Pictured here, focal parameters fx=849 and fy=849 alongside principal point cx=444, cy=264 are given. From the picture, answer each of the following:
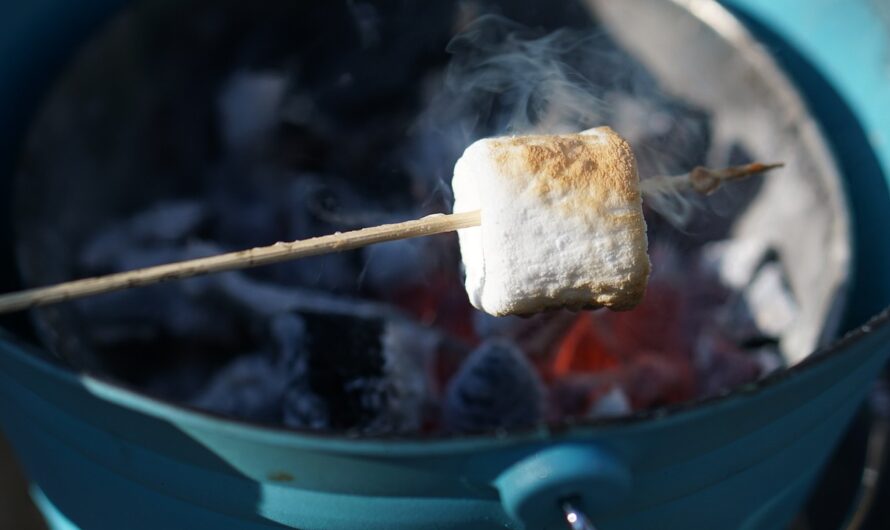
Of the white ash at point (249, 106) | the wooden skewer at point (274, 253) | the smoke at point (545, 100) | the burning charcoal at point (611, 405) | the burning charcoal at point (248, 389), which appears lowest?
the burning charcoal at point (248, 389)

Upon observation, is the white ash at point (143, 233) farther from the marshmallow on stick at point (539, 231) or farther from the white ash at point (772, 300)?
the white ash at point (772, 300)

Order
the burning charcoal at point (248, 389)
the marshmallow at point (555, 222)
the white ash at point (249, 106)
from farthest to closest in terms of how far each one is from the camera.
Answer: the white ash at point (249, 106) < the burning charcoal at point (248, 389) < the marshmallow at point (555, 222)

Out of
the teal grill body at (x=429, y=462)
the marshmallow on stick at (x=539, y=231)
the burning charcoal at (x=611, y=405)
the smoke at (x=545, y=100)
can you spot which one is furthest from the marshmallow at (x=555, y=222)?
the burning charcoal at (x=611, y=405)

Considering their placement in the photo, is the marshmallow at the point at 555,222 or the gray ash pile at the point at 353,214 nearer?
the marshmallow at the point at 555,222

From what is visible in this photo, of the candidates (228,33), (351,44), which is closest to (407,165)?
(351,44)

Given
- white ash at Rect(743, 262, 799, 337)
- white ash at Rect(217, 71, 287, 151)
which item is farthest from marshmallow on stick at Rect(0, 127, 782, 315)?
white ash at Rect(217, 71, 287, 151)

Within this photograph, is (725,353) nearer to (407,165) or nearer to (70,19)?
(407,165)

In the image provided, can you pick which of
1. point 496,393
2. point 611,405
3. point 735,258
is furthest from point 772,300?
point 496,393

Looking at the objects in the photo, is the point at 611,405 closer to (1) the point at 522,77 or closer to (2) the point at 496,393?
(2) the point at 496,393
